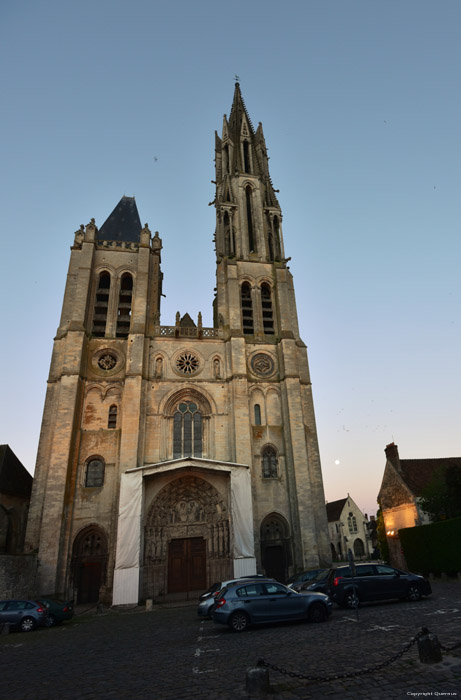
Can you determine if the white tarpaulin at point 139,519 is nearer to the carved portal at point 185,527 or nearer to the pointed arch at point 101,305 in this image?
the carved portal at point 185,527

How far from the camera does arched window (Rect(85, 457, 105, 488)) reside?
2038cm

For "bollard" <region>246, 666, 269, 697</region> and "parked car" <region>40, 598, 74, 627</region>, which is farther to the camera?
"parked car" <region>40, 598, 74, 627</region>

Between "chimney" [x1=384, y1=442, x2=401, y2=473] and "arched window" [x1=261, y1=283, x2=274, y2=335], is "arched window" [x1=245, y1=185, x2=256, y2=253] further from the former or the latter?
"chimney" [x1=384, y1=442, x2=401, y2=473]

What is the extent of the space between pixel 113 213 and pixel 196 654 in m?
30.6

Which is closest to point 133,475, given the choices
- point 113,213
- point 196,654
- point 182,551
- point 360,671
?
point 182,551

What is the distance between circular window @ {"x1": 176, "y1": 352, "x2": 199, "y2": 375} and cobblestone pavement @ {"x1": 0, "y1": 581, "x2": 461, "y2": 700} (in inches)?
561

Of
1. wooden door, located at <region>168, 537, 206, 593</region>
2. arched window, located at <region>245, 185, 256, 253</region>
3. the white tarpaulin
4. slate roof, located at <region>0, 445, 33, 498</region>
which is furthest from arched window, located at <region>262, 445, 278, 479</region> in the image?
→ arched window, located at <region>245, 185, 256, 253</region>

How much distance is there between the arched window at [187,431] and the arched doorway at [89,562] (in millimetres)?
5411

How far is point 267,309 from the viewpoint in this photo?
26.9 meters

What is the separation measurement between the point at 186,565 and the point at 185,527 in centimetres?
175

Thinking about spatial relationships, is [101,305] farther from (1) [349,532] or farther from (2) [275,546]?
(1) [349,532]

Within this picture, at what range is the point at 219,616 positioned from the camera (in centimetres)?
922

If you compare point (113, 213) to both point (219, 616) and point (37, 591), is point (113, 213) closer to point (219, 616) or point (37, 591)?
point (37, 591)

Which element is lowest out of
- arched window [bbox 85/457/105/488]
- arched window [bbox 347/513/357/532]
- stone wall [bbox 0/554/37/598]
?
stone wall [bbox 0/554/37/598]
